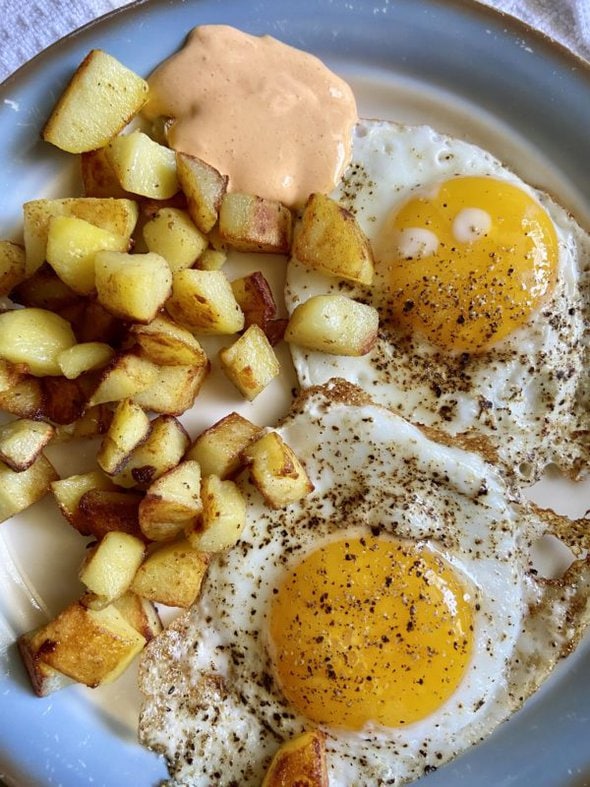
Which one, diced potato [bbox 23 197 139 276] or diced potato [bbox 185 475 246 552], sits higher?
diced potato [bbox 23 197 139 276]

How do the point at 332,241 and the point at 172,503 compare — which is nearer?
the point at 172,503

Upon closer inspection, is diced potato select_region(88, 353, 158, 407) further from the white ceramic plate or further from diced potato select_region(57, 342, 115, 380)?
the white ceramic plate

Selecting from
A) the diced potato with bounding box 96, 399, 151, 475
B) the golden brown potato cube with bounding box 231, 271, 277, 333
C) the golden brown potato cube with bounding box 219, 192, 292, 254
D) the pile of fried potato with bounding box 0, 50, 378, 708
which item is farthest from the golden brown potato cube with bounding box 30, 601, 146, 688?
the golden brown potato cube with bounding box 219, 192, 292, 254

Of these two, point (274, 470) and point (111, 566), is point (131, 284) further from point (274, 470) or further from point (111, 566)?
point (111, 566)

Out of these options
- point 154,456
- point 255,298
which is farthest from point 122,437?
point 255,298

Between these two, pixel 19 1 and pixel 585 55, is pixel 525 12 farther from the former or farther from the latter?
pixel 19 1
